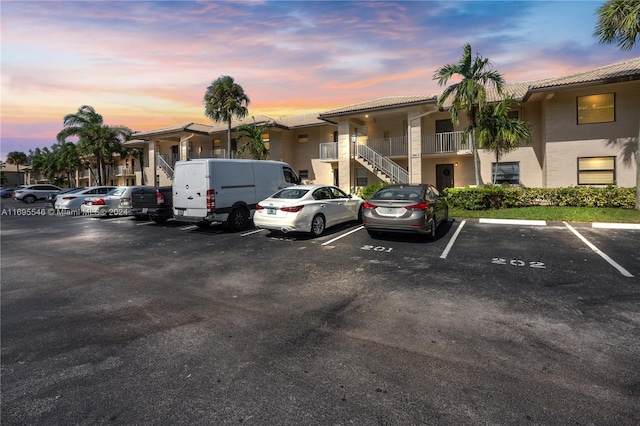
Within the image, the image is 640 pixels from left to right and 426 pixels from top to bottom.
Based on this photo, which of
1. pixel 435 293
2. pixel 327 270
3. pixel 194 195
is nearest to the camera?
pixel 435 293

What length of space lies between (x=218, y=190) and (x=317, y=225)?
3.72m

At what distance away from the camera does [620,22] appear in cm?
1237

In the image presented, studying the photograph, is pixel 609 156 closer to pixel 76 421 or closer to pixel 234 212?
pixel 234 212

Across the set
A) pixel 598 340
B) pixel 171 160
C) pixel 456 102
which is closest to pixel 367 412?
pixel 598 340

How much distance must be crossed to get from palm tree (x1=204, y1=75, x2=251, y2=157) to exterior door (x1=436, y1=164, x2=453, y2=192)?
625 inches

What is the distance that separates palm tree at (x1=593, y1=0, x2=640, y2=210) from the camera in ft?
39.2

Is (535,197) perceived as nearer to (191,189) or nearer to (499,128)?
(499,128)

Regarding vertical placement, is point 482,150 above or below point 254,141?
below

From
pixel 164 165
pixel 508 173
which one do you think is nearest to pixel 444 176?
pixel 508 173

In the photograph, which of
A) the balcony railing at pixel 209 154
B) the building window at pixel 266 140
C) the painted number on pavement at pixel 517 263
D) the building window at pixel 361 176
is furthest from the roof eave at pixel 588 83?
the balcony railing at pixel 209 154

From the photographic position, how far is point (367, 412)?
253 cm

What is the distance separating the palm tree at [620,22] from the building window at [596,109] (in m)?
4.08

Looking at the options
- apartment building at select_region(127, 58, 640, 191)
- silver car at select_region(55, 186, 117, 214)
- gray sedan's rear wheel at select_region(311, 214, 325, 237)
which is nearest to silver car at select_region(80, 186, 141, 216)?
silver car at select_region(55, 186, 117, 214)

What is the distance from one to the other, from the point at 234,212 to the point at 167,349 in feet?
27.1
